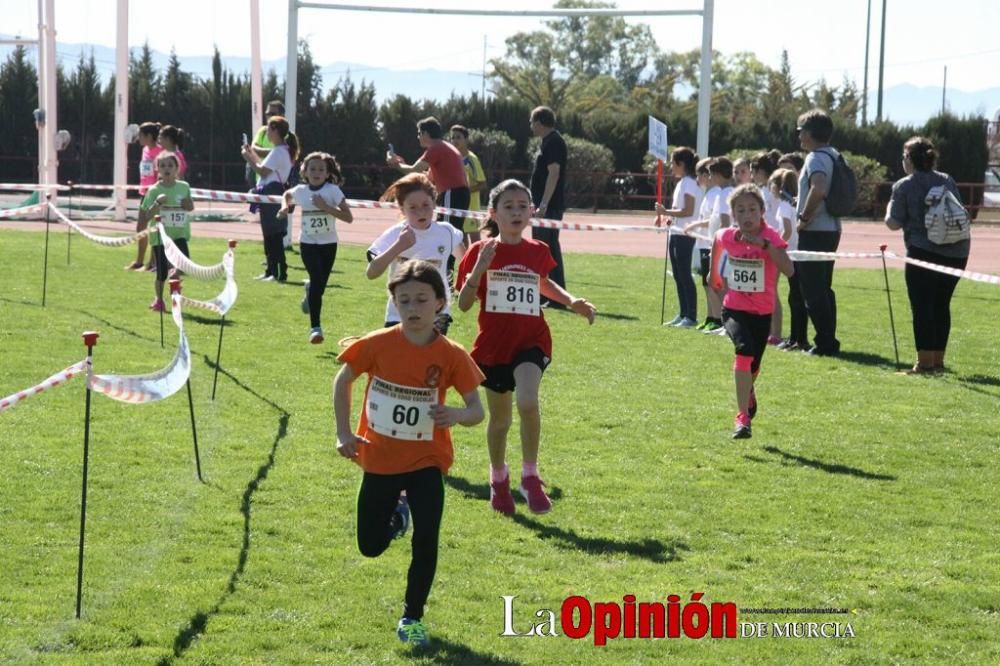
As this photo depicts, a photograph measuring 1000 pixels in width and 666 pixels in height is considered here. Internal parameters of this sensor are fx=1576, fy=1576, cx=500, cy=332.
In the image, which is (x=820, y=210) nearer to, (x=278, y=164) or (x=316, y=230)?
(x=316, y=230)

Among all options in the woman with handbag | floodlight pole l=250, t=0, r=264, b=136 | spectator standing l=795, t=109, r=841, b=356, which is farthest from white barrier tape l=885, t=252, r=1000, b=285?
floodlight pole l=250, t=0, r=264, b=136

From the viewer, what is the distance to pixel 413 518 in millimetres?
6145

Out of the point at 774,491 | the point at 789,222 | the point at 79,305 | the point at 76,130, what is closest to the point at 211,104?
the point at 76,130

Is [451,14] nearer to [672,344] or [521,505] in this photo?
[672,344]

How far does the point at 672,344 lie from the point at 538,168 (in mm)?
3093

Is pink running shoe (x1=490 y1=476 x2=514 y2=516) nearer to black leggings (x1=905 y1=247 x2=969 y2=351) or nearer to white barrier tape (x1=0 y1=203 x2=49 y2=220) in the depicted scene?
black leggings (x1=905 y1=247 x2=969 y2=351)

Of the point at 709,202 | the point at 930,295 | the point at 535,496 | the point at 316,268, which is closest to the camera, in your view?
the point at 535,496

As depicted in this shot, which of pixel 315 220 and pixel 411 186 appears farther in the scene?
pixel 315 220

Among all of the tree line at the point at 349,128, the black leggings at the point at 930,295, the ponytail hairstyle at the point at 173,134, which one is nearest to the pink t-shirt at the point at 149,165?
the ponytail hairstyle at the point at 173,134

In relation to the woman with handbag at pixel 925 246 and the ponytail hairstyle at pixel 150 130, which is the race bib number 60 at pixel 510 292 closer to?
the woman with handbag at pixel 925 246

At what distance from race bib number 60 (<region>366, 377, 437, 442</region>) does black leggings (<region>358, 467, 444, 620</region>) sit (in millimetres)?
157

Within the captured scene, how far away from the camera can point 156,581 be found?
6.64 m

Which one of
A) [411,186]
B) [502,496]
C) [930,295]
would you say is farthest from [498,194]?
[930,295]

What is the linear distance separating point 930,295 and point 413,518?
8418 millimetres
